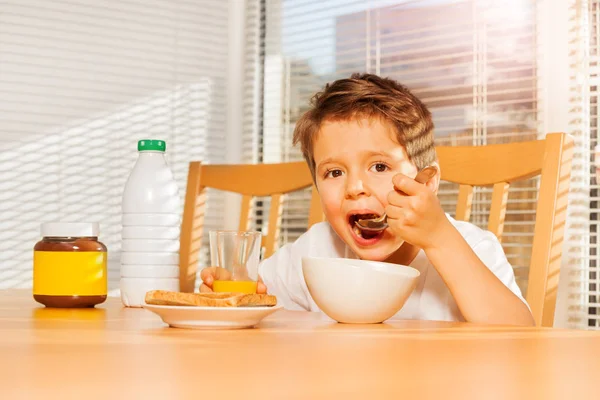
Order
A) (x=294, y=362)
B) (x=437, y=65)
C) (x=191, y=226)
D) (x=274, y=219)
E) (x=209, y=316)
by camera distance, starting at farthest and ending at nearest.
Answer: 1. (x=437, y=65)
2. (x=191, y=226)
3. (x=274, y=219)
4. (x=209, y=316)
5. (x=294, y=362)

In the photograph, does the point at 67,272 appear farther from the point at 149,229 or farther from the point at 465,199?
the point at 465,199

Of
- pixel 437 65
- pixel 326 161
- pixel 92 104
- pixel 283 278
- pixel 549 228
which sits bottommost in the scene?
pixel 283 278

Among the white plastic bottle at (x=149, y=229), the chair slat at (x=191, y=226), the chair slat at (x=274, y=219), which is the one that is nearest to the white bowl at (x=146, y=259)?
the white plastic bottle at (x=149, y=229)

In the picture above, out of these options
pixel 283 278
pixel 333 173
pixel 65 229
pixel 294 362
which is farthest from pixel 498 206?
pixel 294 362

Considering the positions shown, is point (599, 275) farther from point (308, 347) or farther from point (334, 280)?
point (308, 347)

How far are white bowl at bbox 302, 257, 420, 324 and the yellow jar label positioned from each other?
0.34 metres

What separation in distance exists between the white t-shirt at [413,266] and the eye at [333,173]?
0.47ft

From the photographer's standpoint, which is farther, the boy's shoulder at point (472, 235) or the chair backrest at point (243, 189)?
the chair backrest at point (243, 189)

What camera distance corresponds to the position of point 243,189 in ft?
5.61

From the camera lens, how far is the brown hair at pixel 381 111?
4.08 ft

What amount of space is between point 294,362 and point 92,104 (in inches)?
83.2

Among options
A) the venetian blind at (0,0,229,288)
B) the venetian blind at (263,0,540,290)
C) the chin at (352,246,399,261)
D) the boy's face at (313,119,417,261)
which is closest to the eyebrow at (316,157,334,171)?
the boy's face at (313,119,417,261)

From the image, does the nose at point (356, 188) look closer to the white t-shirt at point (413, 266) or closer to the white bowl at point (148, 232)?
the white t-shirt at point (413, 266)

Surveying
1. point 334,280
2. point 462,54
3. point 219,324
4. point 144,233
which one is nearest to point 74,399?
point 219,324
